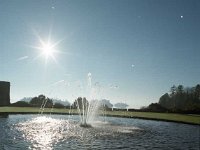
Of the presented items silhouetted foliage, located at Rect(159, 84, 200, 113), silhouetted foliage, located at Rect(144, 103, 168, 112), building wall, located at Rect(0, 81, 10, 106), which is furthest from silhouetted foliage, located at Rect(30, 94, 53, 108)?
silhouetted foliage, located at Rect(159, 84, 200, 113)

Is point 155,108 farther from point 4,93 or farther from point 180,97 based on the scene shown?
point 180,97

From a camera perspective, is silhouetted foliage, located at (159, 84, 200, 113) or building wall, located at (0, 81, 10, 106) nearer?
building wall, located at (0, 81, 10, 106)

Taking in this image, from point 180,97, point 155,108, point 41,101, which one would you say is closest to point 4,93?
point 41,101

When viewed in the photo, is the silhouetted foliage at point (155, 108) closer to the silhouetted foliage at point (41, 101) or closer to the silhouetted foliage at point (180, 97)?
the silhouetted foliage at point (41, 101)

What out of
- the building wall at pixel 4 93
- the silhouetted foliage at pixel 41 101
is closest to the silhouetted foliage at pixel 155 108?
the silhouetted foliage at pixel 41 101

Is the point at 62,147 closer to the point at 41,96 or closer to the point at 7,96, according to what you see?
the point at 7,96

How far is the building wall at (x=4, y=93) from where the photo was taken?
285 feet

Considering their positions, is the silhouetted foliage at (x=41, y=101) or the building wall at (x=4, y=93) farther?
the silhouetted foliage at (x=41, y=101)

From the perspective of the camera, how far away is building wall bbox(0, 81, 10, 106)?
8679cm

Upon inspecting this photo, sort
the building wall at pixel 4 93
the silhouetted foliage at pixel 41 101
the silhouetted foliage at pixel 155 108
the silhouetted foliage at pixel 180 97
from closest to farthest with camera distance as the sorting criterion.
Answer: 1. the silhouetted foliage at pixel 155 108
2. the building wall at pixel 4 93
3. the silhouetted foliage at pixel 41 101
4. the silhouetted foliage at pixel 180 97

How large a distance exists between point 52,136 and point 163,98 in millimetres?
141108

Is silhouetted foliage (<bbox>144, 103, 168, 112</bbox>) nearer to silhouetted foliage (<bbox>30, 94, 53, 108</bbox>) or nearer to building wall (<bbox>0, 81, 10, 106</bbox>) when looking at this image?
silhouetted foliage (<bbox>30, 94, 53, 108</bbox>)

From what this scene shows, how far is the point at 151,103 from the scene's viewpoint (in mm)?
86750

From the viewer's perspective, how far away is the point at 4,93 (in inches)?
3499
